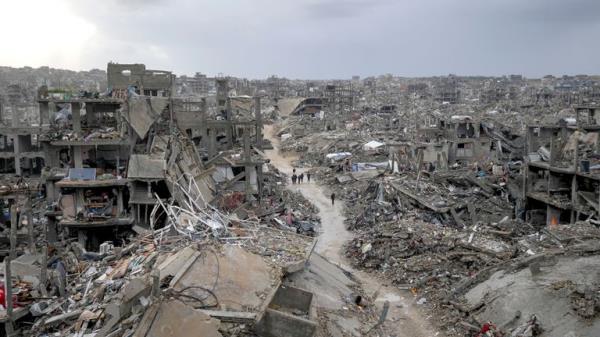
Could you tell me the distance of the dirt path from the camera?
1473 centimetres

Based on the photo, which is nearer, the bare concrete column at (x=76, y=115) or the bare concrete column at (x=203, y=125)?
the bare concrete column at (x=76, y=115)

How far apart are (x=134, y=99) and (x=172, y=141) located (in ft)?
7.79

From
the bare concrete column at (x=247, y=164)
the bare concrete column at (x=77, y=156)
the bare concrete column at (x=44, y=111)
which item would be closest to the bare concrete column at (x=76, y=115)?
the bare concrete column at (x=77, y=156)

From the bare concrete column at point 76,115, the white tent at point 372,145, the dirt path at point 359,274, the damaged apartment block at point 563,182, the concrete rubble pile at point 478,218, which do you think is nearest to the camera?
the concrete rubble pile at point 478,218

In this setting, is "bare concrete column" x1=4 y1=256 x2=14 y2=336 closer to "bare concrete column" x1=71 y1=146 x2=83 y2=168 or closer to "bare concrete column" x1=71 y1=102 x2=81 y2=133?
"bare concrete column" x1=71 y1=146 x2=83 y2=168

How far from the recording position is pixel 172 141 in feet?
79.4

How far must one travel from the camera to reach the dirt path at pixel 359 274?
48.3 feet

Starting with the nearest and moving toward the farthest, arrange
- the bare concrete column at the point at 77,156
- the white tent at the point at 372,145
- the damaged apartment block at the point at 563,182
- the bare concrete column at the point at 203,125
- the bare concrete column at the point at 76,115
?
the bare concrete column at the point at 77,156, the damaged apartment block at the point at 563,182, the bare concrete column at the point at 76,115, the bare concrete column at the point at 203,125, the white tent at the point at 372,145

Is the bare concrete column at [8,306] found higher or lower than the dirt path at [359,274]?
higher

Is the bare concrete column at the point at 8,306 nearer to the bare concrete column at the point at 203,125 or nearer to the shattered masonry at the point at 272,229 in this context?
the shattered masonry at the point at 272,229

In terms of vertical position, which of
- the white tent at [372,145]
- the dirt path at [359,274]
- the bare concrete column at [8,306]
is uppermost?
the white tent at [372,145]

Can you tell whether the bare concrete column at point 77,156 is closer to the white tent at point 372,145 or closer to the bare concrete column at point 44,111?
the bare concrete column at point 44,111

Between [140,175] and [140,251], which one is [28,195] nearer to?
[140,175]

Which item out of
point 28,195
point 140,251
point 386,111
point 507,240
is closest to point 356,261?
point 507,240
